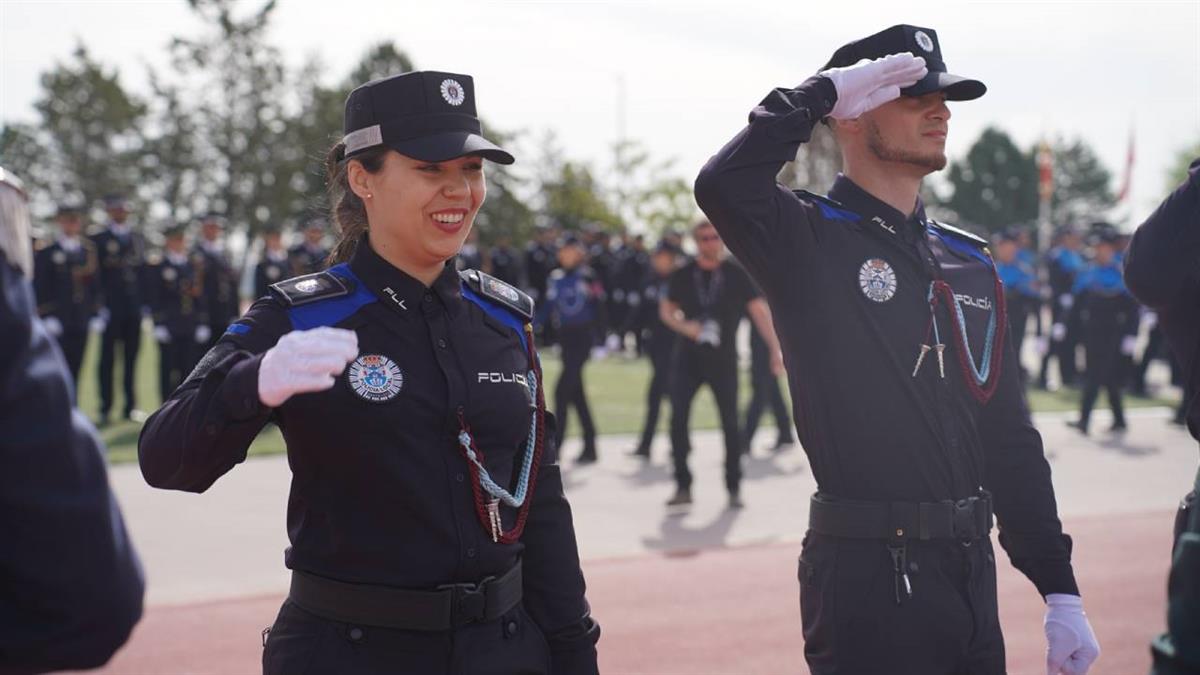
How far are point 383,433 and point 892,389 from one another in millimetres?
1318

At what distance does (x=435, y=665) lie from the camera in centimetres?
268

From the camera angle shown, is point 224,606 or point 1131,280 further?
point 224,606

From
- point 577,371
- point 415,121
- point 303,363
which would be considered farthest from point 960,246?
point 577,371

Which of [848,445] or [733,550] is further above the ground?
[848,445]

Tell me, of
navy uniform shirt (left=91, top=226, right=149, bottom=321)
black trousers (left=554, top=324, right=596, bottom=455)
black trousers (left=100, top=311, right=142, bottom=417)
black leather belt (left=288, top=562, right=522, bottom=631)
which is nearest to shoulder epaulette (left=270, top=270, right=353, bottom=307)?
black leather belt (left=288, top=562, right=522, bottom=631)

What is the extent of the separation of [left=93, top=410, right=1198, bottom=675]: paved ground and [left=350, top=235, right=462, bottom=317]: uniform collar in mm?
3226

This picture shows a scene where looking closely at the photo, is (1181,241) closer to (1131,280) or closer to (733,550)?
(1131,280)

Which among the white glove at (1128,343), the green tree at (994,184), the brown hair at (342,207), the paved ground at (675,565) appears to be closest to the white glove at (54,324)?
the paved ground at (675,565)

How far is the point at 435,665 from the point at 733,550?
5.43 m

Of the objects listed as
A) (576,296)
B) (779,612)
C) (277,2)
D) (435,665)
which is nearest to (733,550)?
(779,612)

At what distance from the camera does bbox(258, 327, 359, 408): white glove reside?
225 cm

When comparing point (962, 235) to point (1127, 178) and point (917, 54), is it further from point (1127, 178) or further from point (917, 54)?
point (1127, 178)

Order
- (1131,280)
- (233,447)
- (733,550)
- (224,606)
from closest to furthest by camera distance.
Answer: (233,447), (1131,280), (224,606), (733,550)

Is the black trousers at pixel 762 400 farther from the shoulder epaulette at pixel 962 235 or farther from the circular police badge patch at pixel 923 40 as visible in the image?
the circular police badge patch at pixel 923 40
